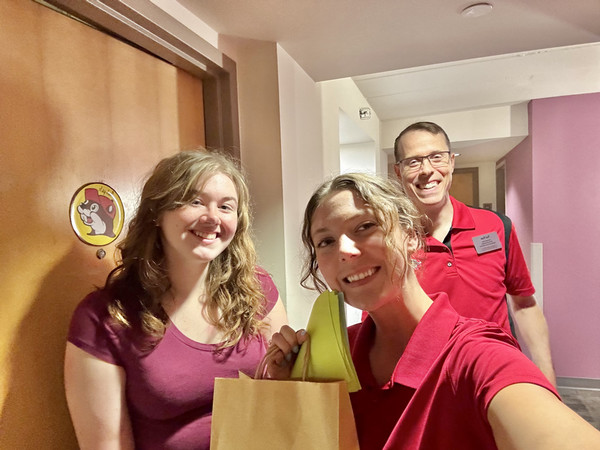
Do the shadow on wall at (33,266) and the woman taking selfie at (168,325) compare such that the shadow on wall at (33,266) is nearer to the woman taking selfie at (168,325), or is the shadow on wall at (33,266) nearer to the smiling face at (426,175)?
the woman taking selfie at (168,325)

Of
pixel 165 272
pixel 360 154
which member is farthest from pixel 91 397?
pixel 360 154

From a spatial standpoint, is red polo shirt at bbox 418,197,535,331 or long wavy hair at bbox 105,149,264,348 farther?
red polo shirt at bbox 418,197,535,331

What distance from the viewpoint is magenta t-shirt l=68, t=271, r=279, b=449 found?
95 centimetres

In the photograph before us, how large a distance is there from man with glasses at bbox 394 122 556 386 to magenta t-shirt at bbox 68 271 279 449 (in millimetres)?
821

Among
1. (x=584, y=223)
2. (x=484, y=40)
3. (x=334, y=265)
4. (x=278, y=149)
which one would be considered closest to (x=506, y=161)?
(x=584, y=223)

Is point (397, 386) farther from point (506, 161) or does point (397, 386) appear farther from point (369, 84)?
point (506, 161)

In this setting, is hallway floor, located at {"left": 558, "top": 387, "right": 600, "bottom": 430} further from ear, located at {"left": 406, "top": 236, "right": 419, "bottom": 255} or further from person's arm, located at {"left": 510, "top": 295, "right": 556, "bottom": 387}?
ear, located at {"left": 406, "top": 236, "right": 419, "bottom": 255}

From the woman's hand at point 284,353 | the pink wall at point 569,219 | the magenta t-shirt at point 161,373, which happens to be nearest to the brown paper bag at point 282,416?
the woman's hand at point 284,353

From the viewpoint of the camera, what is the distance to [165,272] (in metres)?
1.10

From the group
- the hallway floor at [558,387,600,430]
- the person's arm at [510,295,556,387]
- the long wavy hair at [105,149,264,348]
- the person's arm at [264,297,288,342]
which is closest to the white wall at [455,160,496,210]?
the hallway floor at [558,387,600,430]

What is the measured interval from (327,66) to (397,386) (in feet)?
5.55

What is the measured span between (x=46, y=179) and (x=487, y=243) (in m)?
1.41

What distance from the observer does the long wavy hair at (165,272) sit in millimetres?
1021

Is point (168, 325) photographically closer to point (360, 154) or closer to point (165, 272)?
point (165, 272)
